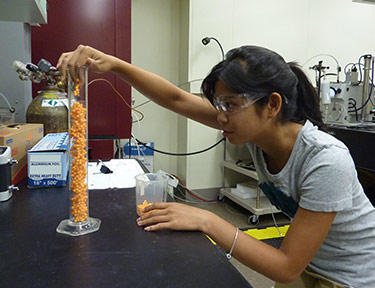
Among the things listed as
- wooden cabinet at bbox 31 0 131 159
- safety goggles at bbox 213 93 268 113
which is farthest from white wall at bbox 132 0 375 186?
safety goggles at bbox 213 93 268 113

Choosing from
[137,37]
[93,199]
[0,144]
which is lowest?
[93,199]

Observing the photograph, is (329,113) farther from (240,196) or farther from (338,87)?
(240,196)

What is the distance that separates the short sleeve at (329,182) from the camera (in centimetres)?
72

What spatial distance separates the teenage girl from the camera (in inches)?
28.5

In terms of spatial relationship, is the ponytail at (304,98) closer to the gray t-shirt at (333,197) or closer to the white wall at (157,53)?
the gray t-shirt at (333,197)

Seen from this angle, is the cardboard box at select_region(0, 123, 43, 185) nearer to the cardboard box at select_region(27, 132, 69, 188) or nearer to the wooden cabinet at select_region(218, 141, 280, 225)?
the cardboard box at select_region(27, 132, 69, 188)

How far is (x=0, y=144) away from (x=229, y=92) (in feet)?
2.51

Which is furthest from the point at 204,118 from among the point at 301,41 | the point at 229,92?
the point at 301,41

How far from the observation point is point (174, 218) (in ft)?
2.37

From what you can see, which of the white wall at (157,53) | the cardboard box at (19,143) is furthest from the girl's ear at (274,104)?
the white wall at (157,53)

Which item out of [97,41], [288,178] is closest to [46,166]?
[288,178]

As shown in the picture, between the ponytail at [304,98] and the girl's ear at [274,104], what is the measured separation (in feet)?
0.27

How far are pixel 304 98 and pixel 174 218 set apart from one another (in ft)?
1.71

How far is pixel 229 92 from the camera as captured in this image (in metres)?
0.81
